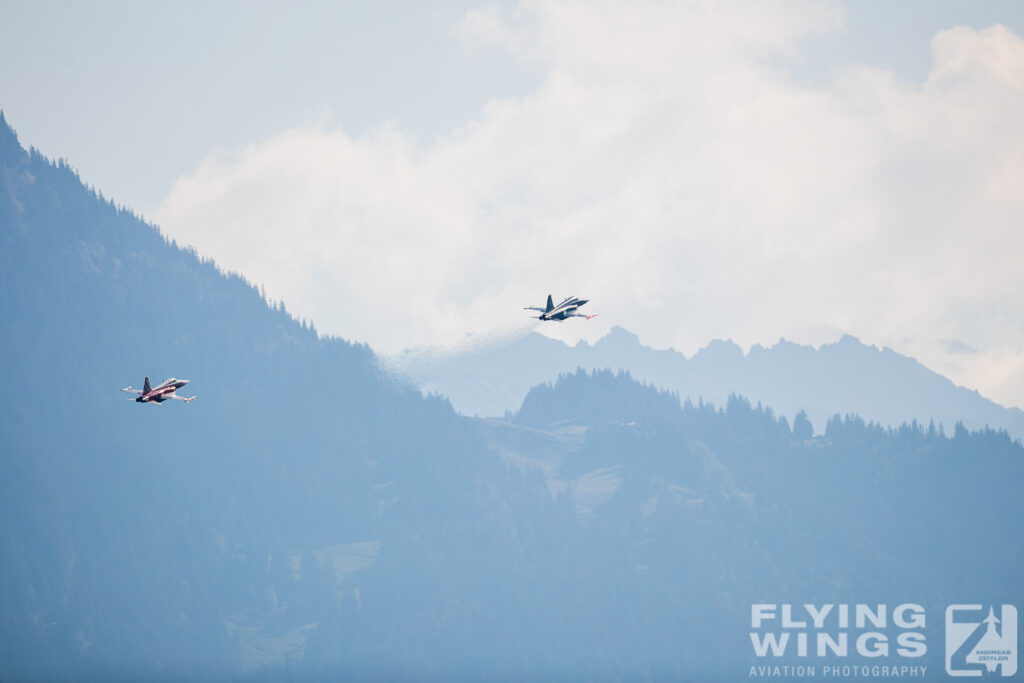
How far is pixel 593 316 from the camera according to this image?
196m

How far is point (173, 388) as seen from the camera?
19375cm

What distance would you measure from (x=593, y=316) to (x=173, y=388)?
2184 inches
